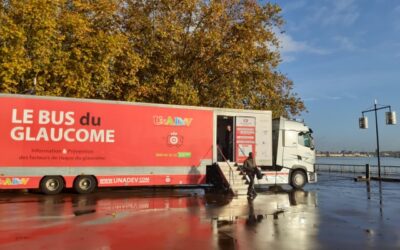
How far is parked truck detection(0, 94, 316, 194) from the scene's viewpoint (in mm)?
16859

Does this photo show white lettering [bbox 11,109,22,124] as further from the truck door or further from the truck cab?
the truck cab

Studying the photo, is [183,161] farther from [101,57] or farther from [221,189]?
[101,57]

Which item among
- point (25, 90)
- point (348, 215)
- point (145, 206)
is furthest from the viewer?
point (25, 90)

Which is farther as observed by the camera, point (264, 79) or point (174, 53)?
point (264, 79)

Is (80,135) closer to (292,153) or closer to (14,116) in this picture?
(14,116)

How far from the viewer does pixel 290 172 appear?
22203 millimetres

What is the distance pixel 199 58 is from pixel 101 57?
6049mm

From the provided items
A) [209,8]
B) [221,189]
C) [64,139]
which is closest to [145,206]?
[64,139]

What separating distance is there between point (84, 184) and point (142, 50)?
9683 mm

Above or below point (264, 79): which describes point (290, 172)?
below

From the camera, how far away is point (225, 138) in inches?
856

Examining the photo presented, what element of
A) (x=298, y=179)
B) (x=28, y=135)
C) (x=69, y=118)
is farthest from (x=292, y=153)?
(x=28, y=135)

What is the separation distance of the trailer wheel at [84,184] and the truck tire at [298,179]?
9187mm

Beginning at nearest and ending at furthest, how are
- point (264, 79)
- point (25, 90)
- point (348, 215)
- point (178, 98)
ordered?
point (348, 215) < point (25, 90) < point (178, 98) < point (264, 79)
